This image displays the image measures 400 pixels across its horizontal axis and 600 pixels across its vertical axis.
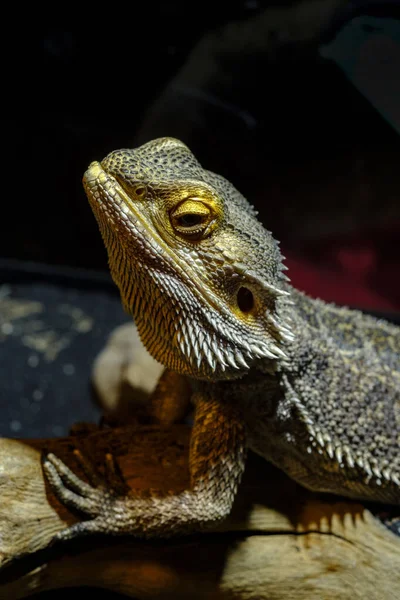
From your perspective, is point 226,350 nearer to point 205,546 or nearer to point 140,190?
point 140,190

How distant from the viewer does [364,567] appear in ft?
8.38

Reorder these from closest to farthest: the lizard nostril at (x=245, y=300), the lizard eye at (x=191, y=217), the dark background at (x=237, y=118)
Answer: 1. the lizard eye at (x=191, y=217)
2. the lizard nostril at (x=245, y=300)
3. the dark background at (x=237, y=118)

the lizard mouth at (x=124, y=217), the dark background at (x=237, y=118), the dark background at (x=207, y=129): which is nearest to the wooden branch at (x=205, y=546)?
the dark background at (x=207, y=129)

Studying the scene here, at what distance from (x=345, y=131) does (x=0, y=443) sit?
2811 mm

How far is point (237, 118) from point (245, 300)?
6.18 ft

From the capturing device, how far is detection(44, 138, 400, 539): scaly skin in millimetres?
2082

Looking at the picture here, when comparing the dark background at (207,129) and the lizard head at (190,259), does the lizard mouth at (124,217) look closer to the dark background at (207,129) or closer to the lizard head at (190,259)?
the lizard head at (190,259)

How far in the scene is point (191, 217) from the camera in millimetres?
2059

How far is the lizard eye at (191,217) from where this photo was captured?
79.5 inches

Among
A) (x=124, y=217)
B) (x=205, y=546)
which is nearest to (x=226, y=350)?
(x=124, y=217)

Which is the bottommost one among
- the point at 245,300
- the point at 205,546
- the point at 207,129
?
the point at 205,546

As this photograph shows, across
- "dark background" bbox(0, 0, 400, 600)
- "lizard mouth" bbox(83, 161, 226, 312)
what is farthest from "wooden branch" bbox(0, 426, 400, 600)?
"lizard mouth" bbox(83, 161, 226, 312)

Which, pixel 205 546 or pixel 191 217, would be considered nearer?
pixel 191 217

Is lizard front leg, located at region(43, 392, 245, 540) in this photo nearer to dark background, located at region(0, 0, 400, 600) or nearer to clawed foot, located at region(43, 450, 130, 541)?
clawed foot, located at region(43, 450, 130, 541)
